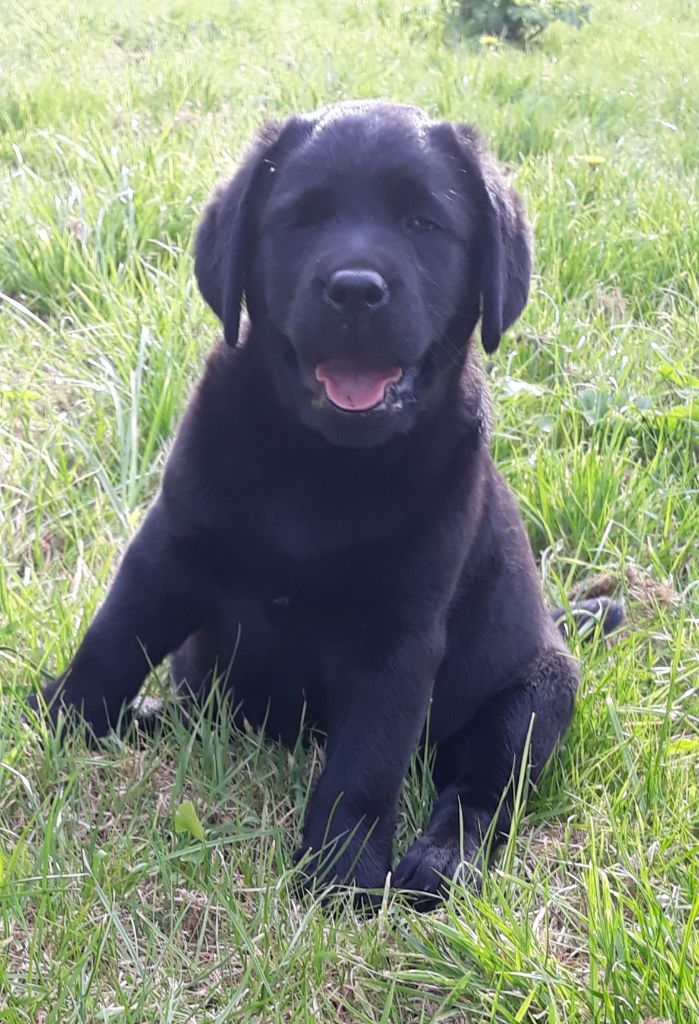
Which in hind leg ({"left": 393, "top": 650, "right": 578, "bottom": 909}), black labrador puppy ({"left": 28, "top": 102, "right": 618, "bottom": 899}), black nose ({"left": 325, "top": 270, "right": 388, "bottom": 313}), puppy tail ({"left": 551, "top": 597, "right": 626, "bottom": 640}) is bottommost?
puppy tail ({"left": 551, "top": 597, "right": 626, "bottom": 640})

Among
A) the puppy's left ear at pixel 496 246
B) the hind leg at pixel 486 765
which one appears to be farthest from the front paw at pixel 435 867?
the puppy's left ear at pixel 496 246

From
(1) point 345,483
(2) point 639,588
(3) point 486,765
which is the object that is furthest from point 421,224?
(2) point 639,588

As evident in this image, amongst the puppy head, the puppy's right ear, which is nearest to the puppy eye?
the puppy head

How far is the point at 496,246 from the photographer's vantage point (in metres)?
2.10

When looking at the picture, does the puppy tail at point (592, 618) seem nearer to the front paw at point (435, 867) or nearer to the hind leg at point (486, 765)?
the hind leg at point (486, 765)

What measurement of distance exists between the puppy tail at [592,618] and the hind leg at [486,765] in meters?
0.20

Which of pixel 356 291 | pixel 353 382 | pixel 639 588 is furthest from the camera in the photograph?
pixel 639 588

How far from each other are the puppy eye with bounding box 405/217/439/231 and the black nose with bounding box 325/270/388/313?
0.20 meters

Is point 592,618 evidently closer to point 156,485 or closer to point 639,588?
point 639,588

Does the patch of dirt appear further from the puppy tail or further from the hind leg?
the hind leg

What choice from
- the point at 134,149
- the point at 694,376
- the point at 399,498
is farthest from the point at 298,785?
the point at 134,149

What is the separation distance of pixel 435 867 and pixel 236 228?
1.06m

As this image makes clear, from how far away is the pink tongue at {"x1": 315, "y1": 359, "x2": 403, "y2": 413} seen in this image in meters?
1.98

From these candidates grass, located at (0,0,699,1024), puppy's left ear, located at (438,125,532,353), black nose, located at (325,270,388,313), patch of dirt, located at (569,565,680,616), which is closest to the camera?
grass, located at (0,0,699,1024)
